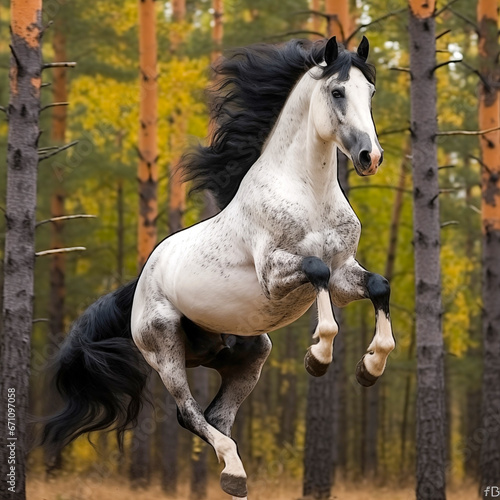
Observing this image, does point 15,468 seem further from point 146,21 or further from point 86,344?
point 146,21

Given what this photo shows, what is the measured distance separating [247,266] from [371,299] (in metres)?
0.88

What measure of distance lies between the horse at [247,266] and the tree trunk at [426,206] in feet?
13.9

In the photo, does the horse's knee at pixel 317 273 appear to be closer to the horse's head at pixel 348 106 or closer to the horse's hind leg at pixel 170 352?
the horse's head at pixel 348 106

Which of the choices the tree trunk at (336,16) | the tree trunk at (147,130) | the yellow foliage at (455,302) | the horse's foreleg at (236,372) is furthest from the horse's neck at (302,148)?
the yellow foliage at (455,302)

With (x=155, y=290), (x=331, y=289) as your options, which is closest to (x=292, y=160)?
(x=331, y=289)

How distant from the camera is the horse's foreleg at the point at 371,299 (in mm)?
4797

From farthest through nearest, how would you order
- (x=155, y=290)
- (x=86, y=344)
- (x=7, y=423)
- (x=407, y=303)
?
(x=407, y=303)
(x=7, y=423)
(x=86, y=344)
(x=155, y=290)

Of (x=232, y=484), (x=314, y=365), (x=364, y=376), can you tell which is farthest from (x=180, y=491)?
(x=314, y=365)

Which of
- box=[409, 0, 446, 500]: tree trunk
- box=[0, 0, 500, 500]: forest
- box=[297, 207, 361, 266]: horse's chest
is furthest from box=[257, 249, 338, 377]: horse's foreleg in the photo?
box=[409, 0, 446, 500]: tree trunk

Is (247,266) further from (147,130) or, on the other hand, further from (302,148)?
(147,130)

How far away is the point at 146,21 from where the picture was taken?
1366 centimetres

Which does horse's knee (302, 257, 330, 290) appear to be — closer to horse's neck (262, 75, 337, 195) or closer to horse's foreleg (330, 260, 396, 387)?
horse's foreleg (330, 260, 396, 387)

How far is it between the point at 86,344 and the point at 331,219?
2.29m

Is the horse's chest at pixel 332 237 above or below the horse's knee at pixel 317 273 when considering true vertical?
above
